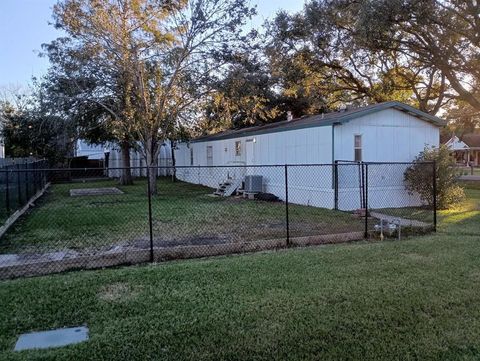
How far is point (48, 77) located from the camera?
745 inches

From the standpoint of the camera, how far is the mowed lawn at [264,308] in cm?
346

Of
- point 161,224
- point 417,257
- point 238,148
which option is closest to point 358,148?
point 161,224

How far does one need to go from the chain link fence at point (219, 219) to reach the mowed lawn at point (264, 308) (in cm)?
72

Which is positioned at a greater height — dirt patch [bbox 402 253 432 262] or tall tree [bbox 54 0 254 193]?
tall tree [bbox 54 0 254 193]

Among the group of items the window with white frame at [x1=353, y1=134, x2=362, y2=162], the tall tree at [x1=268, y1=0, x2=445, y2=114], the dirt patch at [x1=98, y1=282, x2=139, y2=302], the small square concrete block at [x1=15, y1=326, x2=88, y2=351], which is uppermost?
the tall tree at [x1=268, y1=0, x2=445, y2=114]

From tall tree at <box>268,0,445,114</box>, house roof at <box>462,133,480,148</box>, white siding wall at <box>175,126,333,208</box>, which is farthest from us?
house roof at <box>462,133,480,148</box>

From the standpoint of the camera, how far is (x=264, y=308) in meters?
4.34

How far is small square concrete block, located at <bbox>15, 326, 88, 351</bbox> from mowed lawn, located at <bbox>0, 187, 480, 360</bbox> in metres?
0.09

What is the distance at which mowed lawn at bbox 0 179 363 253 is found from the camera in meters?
8.05

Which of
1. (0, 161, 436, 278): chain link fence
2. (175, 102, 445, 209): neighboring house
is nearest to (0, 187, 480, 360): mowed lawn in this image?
(0, 161, 436, 278): chain link fence

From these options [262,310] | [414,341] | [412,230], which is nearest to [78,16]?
[412,230]

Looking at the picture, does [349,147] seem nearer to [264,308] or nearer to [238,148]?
[238,148]

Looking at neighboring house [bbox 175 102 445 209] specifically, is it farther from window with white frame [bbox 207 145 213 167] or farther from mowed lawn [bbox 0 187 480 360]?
window with white frame [bbox 207 145 213 167]

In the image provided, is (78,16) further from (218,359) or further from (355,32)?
(218,359)
